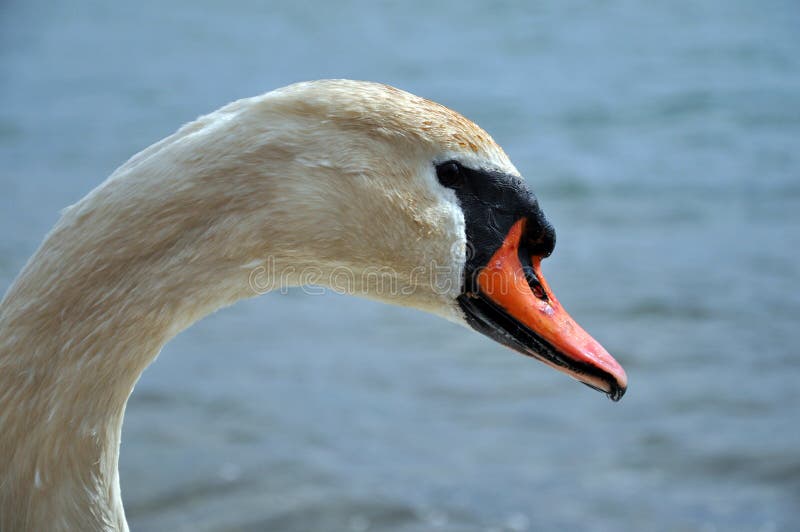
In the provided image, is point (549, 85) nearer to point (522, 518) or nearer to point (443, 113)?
point (522, 518)

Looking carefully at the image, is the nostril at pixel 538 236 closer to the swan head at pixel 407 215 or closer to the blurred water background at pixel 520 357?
the swan head at pixel 407 215

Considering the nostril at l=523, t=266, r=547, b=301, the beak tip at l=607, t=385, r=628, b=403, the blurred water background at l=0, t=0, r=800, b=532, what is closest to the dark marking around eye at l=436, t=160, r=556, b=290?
the nostril at l=523, t=266, r=547, b=301

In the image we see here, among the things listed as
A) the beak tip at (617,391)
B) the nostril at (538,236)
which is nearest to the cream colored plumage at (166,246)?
the nostril at (538,236)

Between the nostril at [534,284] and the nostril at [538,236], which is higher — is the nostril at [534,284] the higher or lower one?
the lower one

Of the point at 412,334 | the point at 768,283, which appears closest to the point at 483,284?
the point at 412,334

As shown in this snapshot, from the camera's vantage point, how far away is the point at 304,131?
234 centimetres

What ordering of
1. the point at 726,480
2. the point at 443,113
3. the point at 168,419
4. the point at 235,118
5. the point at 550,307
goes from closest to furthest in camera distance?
1. the point at 235,118
2. the point at 443,113
3. the point at 550,307
4. the point at 726,480
5. the point at 168,419

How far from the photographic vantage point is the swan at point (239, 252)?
2195mm

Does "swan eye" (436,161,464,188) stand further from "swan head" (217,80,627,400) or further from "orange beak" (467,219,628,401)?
"orange beak" (467,219,628,401)

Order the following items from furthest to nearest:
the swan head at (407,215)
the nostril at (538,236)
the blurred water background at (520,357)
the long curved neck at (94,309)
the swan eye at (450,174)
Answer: the blurred water background at (520,357) → the nostril at (538,236) → the swan eye at (450,174) → the swan head at (407,215) → the long curved neck at (94,309)

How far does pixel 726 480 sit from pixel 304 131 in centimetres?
381

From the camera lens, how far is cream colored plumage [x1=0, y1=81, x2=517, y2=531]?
219 cm

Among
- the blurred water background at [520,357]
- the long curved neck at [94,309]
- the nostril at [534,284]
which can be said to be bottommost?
the long curved neck at [94,309]

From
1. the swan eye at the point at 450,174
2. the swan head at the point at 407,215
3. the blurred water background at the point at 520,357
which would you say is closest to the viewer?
the swan head at the point at 407,215
